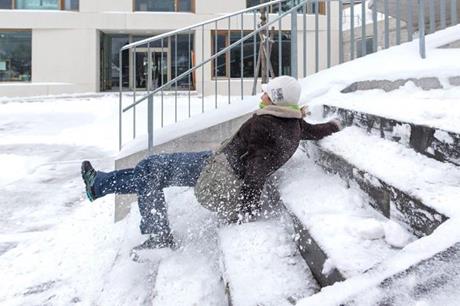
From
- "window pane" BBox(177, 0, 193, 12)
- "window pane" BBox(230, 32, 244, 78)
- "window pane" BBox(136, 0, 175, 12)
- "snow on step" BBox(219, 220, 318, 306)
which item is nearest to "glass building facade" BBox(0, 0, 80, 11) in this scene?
"window pane" BBox(136, 0, 175, 12)

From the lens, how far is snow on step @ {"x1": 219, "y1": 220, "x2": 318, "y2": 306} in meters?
1.93

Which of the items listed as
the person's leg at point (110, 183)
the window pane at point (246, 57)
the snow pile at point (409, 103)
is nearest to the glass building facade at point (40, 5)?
the window pane at point (246, 57)

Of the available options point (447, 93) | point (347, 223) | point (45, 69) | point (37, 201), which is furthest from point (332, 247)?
point (45, 69)

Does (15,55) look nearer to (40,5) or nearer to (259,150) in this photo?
(40,5)

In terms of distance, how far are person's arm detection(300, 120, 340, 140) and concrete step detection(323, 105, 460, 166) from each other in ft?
0.69

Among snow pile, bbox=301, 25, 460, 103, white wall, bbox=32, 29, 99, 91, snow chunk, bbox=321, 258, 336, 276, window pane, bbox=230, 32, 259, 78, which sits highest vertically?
white wall, bbox=32, 29, 99, 91

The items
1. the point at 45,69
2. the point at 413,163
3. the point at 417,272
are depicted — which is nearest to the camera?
the point at 417,272

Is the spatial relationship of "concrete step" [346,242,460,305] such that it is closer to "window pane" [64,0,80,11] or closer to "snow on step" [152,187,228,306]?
"snow on step" [152,187,228,306]

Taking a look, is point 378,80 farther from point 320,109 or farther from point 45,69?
point 45,69

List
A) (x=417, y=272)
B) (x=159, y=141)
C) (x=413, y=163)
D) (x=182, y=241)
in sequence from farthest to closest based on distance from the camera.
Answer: (x=159, y=141) → (x=182, y=241) → (x=413, y=163) → (x=417, y=272)

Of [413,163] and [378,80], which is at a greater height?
[378,80]

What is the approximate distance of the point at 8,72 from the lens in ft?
71.2

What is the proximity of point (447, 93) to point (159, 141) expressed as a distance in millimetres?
2545

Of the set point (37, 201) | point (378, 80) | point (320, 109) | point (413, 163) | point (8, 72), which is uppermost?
point (8, 72)
